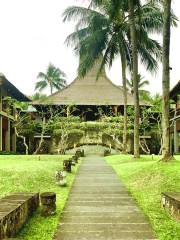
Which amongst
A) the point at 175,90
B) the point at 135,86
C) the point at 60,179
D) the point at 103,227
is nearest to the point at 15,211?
the point at 103,227

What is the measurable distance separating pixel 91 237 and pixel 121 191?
4431mm

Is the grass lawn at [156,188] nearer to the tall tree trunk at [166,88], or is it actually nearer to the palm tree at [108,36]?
the tall tree trunk at [166,88]

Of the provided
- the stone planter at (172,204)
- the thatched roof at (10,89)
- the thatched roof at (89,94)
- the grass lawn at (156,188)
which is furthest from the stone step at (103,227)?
the thatched roof at (89,94)

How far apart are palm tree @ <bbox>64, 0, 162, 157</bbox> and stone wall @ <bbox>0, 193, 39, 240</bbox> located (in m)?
15.7

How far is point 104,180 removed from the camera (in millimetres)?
12508

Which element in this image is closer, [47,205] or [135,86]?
[47,205]

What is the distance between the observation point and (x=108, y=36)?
78.9 ft

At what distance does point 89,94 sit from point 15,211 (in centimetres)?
2911

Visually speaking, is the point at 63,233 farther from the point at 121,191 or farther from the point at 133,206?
the point at 121,191

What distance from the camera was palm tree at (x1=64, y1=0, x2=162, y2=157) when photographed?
21.6m

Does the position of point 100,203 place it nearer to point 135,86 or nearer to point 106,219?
point 106,219

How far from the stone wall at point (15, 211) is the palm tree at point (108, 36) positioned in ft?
51.3

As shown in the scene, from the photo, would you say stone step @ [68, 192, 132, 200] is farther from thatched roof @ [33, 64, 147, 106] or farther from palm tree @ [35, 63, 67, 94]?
palm tree @ [35, 63, 67, 94]

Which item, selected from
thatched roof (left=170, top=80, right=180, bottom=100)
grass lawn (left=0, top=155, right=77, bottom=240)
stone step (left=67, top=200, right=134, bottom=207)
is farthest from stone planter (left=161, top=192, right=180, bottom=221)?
thatched roof (left=170, top=80, right=180, bottom=100)
